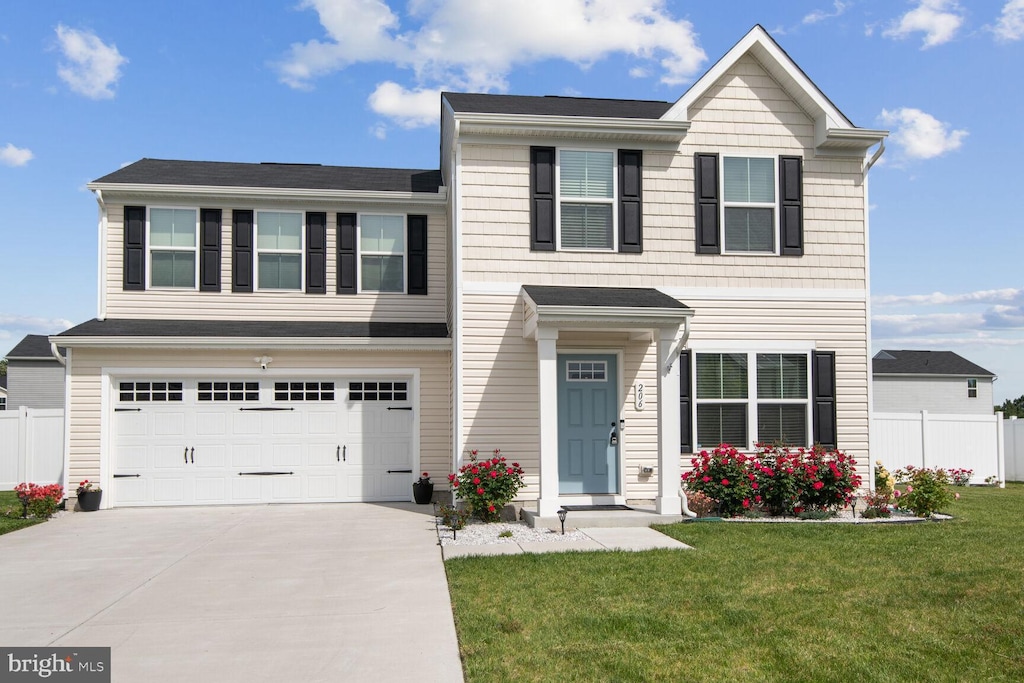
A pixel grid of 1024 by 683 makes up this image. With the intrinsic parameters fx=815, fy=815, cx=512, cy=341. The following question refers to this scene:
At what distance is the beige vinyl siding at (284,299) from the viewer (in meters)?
14.1

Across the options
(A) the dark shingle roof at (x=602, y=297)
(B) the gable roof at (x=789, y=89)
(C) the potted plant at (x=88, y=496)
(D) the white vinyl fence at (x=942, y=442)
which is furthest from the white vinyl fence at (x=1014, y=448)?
(C) the potted plant at (x=88, y=496)

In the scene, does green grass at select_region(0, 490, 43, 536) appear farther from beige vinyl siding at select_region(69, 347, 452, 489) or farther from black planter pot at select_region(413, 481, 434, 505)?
black planter pot at select_region(413, 481, 434, 505)

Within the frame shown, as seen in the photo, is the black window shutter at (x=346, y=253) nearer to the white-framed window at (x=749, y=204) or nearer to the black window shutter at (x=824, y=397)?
the white-framed window at (x=749, y=204)

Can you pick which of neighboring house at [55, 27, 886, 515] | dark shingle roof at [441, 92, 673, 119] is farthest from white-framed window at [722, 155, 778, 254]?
dark shingle roof at [441, 92, 673, 119]

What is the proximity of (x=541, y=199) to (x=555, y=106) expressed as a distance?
2270 millimetres

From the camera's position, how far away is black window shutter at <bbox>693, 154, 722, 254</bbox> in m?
12.5

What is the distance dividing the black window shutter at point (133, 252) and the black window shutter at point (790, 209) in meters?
10.7

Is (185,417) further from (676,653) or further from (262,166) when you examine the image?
(676,653)

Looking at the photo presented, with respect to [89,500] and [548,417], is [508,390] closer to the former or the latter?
[548,417]

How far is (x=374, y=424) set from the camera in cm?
1385

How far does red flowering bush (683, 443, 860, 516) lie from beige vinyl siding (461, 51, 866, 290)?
8.86 feet

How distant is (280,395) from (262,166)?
198 inches

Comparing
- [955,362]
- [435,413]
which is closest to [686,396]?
[435,413]

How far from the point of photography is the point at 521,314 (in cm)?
1203
